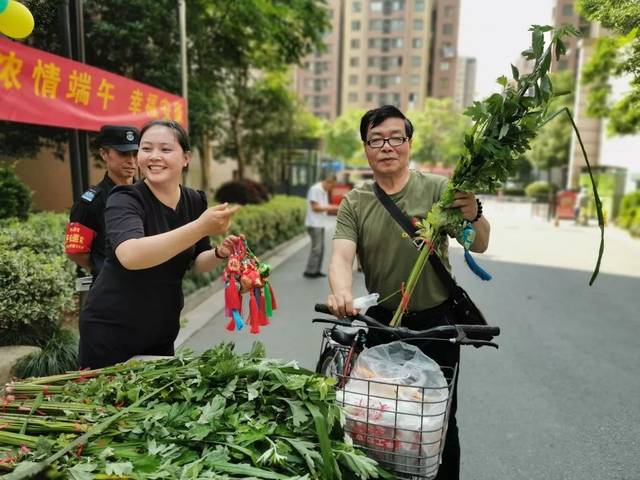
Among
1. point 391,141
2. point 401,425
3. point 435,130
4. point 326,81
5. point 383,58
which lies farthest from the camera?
point 326,81

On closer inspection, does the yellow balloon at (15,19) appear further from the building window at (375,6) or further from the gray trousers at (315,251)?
the building window at (375,6)

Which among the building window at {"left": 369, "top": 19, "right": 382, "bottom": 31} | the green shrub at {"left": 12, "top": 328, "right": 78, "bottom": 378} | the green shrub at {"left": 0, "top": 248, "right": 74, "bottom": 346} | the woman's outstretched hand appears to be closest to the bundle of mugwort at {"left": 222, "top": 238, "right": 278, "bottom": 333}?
the woman's outstretched hand

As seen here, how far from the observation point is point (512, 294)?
8484mm

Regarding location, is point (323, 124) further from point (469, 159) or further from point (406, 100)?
point (469, 159)

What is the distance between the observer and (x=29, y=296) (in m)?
4.11

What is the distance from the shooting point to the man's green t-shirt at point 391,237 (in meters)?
2.28

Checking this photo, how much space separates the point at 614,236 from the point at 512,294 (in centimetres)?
1205

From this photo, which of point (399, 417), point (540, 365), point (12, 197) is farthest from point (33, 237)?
point (540, 365)

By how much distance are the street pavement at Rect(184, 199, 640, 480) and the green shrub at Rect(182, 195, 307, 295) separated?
0.71 meters

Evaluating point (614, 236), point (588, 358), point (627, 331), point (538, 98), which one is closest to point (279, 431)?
point (538, 98)

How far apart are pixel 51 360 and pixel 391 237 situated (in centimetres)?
287

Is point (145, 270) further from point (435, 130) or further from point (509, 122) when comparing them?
point (435, 130)

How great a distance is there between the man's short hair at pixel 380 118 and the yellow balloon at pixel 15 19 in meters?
1.73

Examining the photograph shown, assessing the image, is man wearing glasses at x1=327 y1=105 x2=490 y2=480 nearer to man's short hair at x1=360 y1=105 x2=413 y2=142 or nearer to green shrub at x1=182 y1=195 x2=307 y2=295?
man's short hair at x1=360 y1=105 x2=413 y2=142
